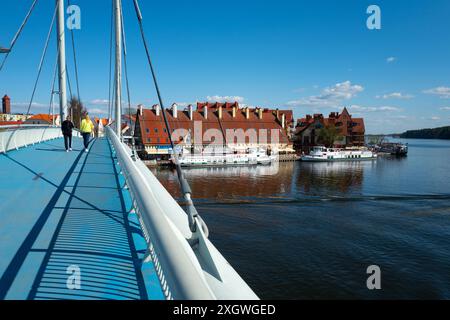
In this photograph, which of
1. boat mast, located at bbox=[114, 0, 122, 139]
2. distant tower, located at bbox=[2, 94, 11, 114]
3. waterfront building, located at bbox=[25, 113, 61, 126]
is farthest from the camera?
distant tower, located at bbox=[2, 94, 11, 114]

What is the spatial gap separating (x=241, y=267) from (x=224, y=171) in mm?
34329

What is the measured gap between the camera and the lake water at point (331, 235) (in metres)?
13.8

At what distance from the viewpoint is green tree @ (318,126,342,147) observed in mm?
73938

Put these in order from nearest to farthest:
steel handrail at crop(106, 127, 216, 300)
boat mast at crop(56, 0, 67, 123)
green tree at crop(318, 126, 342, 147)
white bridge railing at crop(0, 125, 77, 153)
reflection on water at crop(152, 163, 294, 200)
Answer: steel handrail at crop(106, 127, 216, 300), white bridge railing at crop(0, 125, 77, 153), boat mast at crop(56, 0, 67, 123), reflection on water at crop(152, 163, 294, 200), green tree at crop(318, 126, 342, 147)

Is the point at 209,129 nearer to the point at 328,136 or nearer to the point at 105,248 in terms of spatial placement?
the point at 328,136

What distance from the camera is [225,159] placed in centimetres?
5519

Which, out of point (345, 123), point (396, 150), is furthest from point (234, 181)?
point (396, 150)

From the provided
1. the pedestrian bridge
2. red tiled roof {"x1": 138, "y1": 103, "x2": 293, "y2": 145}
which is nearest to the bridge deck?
the pedestrian bridge

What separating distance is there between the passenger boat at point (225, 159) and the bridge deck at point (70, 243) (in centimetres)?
4610

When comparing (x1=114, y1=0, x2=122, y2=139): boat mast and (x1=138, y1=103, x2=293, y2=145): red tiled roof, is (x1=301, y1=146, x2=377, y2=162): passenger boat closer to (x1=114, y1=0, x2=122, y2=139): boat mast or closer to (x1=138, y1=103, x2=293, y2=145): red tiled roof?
(x1=138, y1=103, x2=293, y2=145): red tiled roof

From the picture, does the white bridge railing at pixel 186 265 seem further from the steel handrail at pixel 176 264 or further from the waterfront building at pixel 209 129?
the waterfront building at pixel 209 129

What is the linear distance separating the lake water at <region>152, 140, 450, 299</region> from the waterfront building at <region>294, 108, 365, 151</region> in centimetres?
3961

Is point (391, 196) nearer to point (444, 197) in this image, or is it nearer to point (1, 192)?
point (444, 197)

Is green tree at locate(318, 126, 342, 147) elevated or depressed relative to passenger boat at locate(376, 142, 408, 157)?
elevated
